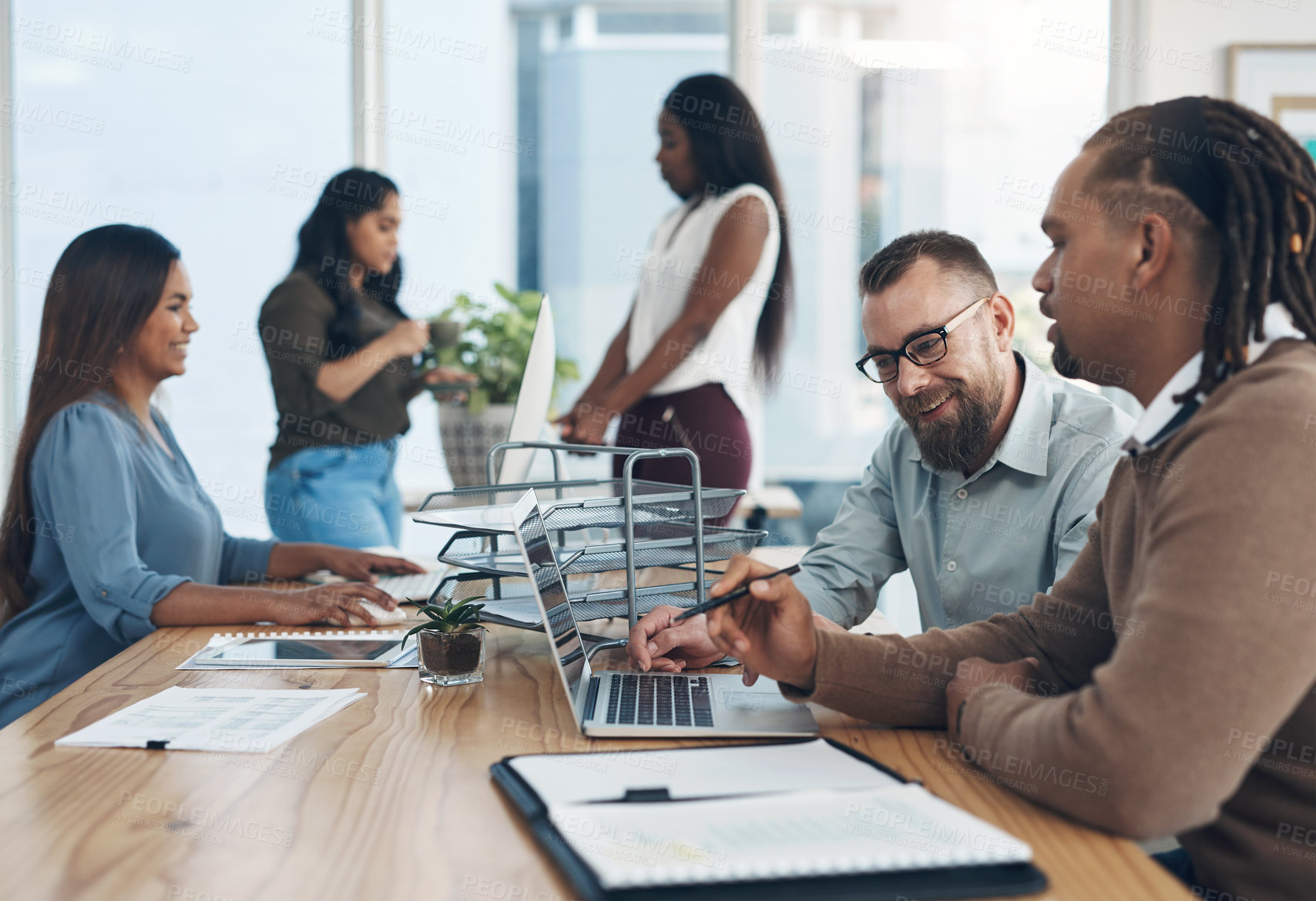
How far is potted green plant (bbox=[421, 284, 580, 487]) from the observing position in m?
3.03

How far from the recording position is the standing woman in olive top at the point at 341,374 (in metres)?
2.47

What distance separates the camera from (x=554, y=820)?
78 cm

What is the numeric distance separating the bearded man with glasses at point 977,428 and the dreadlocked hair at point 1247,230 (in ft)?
1.91

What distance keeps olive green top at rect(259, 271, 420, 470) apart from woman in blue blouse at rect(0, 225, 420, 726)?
503 mm

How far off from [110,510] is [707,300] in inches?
51.9

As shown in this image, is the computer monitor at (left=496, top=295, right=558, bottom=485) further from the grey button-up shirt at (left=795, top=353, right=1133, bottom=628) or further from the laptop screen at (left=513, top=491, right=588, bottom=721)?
the grey button-up shirt at (left=795, top=353, right=1133, bottom=628)

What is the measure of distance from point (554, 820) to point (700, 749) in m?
0.25

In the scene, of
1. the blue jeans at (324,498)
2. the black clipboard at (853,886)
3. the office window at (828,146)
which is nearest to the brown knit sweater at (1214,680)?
the black clipboard at (853,886)

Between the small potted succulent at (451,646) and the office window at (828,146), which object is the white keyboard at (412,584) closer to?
the small potted succulent at (451,646)

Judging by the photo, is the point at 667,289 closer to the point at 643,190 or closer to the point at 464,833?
the point at 643,190

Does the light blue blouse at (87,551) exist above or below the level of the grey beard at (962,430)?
below

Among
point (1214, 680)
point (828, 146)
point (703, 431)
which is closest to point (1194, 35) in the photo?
point (828, 146)

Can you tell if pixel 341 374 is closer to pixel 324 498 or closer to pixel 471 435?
pixel 324 498

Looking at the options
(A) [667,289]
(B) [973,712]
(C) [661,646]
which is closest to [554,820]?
(B) [973,712]
